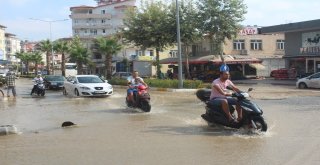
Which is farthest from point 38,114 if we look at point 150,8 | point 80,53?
point 80,53

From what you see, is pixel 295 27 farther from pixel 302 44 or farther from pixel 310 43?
pixel 302 44

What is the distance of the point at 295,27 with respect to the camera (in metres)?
44.3

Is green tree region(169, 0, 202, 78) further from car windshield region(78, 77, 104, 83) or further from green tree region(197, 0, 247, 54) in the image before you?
car windshield region(78, 77, 104, 83)

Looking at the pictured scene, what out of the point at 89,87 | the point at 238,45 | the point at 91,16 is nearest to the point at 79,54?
the point at 238,45

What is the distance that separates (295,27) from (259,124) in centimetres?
3565

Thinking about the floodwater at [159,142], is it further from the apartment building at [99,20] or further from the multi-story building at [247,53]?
the apartment building at [99,20]

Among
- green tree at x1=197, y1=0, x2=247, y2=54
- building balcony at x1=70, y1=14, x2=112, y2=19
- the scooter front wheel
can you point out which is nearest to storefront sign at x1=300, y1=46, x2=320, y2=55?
green tree at x1=197, y1=0, x2=247, y2=54

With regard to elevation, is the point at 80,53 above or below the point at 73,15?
below

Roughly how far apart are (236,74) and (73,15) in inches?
2989

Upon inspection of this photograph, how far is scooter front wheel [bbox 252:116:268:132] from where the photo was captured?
34.9ft

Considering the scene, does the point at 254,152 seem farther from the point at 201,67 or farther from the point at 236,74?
the point at 201,67

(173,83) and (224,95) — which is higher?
(224,95)

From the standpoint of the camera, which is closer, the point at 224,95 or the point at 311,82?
the point at 224,95

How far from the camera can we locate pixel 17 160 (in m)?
8.40
